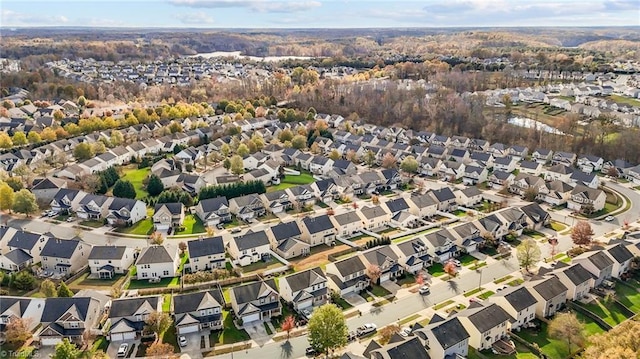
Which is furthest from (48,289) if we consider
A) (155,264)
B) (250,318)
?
(250,318)

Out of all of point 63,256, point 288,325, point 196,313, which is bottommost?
point 288,325

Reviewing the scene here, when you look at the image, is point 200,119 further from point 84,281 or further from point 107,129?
point 84,281

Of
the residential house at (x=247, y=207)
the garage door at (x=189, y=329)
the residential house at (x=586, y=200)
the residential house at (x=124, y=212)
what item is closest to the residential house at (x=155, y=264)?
the garage door at (x=189, y=329)

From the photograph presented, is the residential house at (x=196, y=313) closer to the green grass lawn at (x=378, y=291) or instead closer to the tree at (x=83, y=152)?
the green grass lawn at (x=378, y=291)

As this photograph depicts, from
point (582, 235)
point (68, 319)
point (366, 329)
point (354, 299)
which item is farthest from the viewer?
point (582, 235)

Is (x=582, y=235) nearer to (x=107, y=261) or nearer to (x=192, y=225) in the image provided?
(x=192, y=225)

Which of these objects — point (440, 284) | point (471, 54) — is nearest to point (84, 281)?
point (440, 284)
